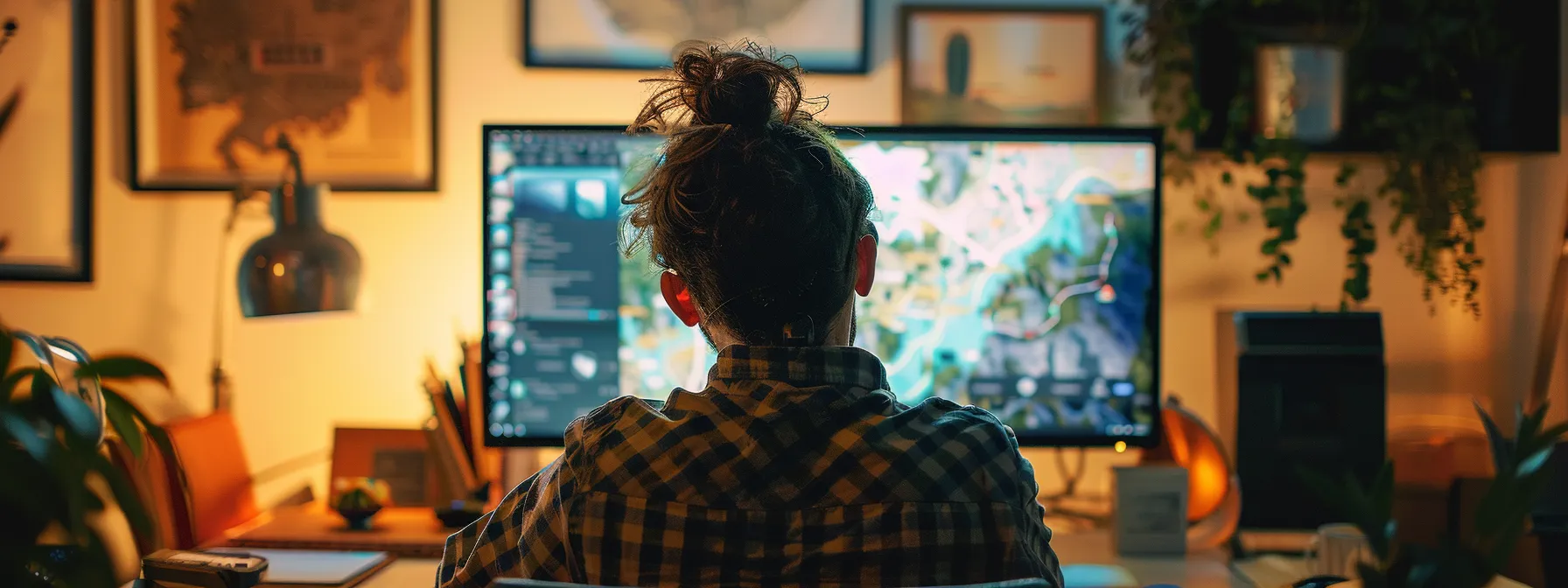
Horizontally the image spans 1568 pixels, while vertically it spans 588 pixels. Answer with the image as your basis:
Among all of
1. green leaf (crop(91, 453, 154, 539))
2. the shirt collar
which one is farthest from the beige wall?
green leaf (crop(91, 453, 154, 539))

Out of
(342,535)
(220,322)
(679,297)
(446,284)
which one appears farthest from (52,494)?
(220,322)

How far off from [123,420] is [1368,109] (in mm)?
1663

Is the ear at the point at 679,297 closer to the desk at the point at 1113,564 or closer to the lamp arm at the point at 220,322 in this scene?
the desk at the point at 1113,564

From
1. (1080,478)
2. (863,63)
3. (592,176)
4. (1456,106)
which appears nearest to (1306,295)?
(1456,106)

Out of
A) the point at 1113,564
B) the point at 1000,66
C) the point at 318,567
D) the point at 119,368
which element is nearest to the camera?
the point at 119,368

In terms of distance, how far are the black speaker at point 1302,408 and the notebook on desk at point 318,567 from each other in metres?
1.15

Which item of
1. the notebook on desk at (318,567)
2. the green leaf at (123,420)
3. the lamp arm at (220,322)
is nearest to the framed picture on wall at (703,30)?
the lamp arm at (220,322)

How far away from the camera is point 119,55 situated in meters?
1.82

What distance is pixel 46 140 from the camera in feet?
6.06

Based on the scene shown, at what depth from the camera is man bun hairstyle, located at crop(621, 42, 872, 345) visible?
34.9 inches

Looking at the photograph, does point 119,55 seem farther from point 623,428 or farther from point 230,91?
point 623,428

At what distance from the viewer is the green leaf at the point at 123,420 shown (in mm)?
659

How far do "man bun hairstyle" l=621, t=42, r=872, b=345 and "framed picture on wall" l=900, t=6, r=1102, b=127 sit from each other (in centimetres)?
86

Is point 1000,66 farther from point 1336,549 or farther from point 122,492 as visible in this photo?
Answer: point 122,492
